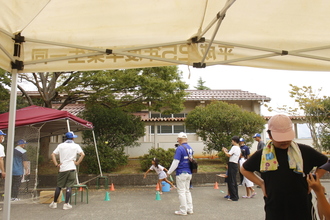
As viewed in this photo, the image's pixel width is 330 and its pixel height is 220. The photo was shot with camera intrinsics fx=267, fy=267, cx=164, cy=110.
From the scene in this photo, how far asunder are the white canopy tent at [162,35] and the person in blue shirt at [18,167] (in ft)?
14.3

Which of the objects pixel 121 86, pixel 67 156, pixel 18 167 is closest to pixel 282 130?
pixel 67 156

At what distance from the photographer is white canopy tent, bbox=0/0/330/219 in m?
3.38

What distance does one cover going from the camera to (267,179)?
2.46 m

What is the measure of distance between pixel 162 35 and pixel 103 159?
27.2 ft

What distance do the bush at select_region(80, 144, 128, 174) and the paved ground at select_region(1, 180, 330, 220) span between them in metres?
2.53

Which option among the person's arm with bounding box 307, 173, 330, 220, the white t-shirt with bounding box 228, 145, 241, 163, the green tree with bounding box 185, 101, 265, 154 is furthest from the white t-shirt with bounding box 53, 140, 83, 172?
the green tree with bounding box 185, 101, 265, 154

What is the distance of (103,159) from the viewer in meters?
11.1

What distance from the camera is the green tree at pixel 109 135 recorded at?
11203mm

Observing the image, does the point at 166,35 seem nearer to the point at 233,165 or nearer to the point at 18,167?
the point at 233,165

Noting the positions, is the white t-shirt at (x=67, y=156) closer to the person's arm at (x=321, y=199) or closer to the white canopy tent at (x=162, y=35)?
the white canopy tent at (x=162, y=35)

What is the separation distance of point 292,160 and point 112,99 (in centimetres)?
1034

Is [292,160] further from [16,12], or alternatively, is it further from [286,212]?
[16,12]

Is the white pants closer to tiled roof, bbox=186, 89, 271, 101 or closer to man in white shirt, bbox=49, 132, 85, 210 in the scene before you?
man in white shirt, bbox=49, 132, 85, 210

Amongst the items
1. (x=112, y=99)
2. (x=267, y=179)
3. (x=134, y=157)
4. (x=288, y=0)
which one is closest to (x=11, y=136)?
(x=267, y=179)
